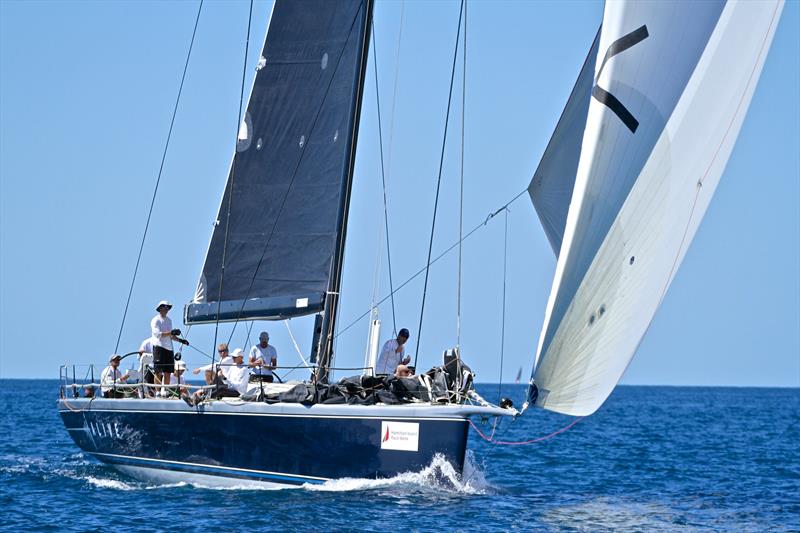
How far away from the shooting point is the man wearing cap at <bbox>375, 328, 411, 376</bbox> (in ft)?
65.2

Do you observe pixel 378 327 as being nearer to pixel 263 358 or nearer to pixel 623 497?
pixel 263 358

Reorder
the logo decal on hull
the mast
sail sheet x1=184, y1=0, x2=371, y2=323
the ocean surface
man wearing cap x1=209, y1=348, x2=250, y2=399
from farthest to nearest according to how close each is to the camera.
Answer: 1. sail sheet x1=184, y1=0, x2=371, y2=323
2. the mast
3. man wearing cap x1=209, y1=348, x2=250, y2=399
4. the logo decal on hull
5. the ocean surface

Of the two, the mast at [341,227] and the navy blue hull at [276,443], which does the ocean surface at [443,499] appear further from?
the mast at [341,227]

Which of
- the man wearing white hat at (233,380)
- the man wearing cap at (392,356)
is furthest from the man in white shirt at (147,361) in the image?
the man wearing cap at (392,356)

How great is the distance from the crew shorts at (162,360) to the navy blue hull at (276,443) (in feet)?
2.36

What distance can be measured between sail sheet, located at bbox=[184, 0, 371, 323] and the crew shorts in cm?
112

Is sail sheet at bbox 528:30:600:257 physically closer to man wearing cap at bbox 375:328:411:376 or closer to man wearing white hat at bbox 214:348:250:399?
man wearing cap at bbox 375:328:411:376

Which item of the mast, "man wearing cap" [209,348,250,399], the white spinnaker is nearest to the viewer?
the white spinnaker

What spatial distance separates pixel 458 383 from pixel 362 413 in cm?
149

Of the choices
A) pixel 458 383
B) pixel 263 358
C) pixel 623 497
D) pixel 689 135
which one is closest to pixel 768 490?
pixel 623 497

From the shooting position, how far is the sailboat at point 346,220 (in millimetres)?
14125

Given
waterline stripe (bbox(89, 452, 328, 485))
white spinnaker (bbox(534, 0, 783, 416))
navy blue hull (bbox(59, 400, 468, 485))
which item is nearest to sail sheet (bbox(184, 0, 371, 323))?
navy blue hull (bbox(59, 400, 468, 485))

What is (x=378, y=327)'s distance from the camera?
20.6 metres

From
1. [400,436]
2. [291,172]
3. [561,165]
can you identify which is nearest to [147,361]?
[291,172]
